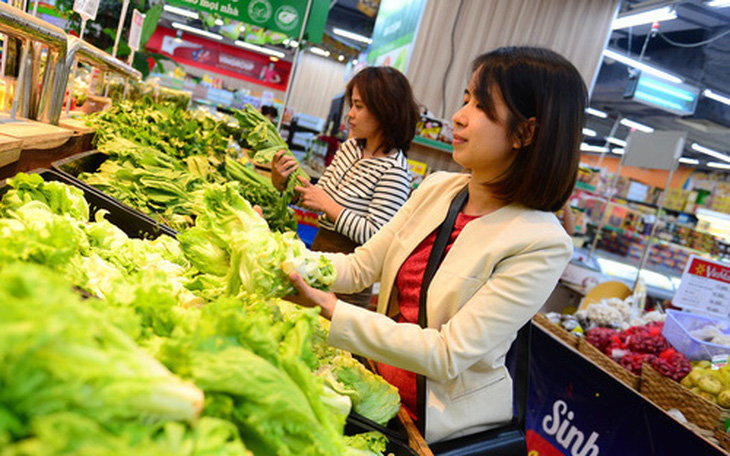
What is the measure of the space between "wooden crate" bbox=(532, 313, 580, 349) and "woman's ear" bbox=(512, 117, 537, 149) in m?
2.33

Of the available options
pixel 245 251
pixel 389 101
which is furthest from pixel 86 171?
pixel 245 251

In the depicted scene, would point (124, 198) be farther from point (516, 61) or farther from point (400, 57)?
point (400, 57)

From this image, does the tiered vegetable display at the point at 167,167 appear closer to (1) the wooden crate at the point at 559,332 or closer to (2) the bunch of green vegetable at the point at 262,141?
(2) the bunch of green vegetable at the point at 262,141

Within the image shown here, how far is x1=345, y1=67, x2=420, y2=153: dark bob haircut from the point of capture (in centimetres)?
278

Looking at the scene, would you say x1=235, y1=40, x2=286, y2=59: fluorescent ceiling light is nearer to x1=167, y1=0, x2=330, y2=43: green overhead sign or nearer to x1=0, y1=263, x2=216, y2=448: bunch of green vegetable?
x1=167, y1=0, x2=330, y2=43: green overhead sign

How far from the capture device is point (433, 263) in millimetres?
1711

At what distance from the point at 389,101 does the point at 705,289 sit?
9.00 ft

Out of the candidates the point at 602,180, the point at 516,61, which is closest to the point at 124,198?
the point at 516,61

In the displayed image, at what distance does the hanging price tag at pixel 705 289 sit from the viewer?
12.7ft

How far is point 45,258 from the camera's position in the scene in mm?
964

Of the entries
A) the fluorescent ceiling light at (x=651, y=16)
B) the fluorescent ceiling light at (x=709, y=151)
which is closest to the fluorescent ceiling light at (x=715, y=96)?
the fluorescent ceiling light at (x=651, y=16)

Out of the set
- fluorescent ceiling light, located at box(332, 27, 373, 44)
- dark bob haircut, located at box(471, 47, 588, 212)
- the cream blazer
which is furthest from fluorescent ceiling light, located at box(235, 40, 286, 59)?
the cream blazer

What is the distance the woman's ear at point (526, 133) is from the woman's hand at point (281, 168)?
5.31 ft

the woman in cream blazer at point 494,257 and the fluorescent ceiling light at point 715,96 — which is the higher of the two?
the fluorescent ceiling light at point 715,96
